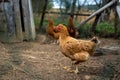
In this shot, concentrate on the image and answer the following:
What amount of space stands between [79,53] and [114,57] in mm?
1651

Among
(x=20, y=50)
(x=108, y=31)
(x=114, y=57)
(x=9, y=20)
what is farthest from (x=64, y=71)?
(x=108, y=31)

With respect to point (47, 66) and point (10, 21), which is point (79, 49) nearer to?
point (47, 66)

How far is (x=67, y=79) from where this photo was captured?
5.20 meters

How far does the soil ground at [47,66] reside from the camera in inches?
208

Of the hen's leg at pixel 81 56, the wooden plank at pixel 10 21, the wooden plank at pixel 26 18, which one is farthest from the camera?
the wooden plank at pixel 26 18

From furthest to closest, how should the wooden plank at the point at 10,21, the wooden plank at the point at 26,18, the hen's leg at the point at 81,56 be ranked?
the wooden plank at the point at 26,18
the wooden plank at the point at 10,21
the hen's leg at the point at 81,56

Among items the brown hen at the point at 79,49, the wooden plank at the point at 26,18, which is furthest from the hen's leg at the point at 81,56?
the wooden plank at the point at 26,18

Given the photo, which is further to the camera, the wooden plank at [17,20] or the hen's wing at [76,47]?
the wooden plank at [17,20]

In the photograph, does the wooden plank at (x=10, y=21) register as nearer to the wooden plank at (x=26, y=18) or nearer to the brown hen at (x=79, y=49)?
the wooden plank at (x=26, y=18)

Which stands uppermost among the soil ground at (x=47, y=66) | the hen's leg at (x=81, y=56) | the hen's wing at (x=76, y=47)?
the hen's wing at (x=76, y=47)

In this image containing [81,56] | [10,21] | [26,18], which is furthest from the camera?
[26,18]

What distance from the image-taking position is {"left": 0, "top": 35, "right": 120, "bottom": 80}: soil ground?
529cm

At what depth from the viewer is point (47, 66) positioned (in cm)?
601

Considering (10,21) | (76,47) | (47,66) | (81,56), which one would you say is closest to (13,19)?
(10,21)
